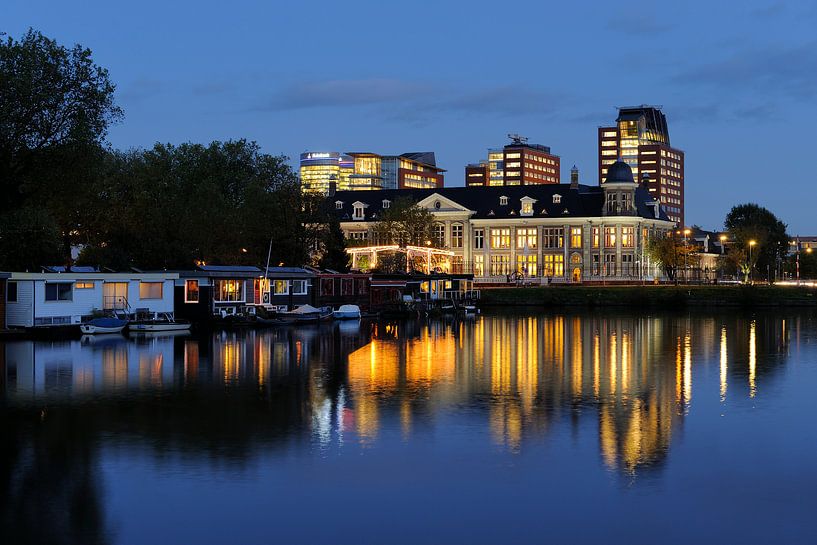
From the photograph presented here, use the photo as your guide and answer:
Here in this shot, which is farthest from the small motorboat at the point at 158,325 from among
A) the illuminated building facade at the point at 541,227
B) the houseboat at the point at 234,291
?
the illuminated building facade at the point at 541,227

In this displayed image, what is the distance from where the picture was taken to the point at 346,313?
8975 centimetres

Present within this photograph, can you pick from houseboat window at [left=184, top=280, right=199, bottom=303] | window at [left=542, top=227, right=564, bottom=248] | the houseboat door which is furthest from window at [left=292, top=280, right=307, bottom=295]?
window at [left=542, top=227, right=564, bottom=248]

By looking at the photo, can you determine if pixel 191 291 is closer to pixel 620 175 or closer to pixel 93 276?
pixel 93 276

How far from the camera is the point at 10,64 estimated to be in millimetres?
65125

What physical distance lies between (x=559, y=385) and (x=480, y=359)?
1192 centimetres

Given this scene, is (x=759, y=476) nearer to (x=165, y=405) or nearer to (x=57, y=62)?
(x=165, y=405)

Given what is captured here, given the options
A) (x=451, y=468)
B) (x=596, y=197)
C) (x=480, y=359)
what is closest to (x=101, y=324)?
(x=480, y=359)

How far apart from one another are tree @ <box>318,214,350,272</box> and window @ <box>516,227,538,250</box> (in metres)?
56.8

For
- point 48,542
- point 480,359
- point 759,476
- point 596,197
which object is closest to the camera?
point 48,542

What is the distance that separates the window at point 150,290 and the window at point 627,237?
329 ft

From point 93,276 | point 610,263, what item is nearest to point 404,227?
point 610,263

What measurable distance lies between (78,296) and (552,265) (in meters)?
108

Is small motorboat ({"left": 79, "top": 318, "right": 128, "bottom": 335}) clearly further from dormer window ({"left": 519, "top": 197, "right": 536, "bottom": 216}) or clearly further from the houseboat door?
dormer window ({"left": 519, "top": 197, "right": 536, "bottom": 216})

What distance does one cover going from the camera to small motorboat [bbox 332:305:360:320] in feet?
293
